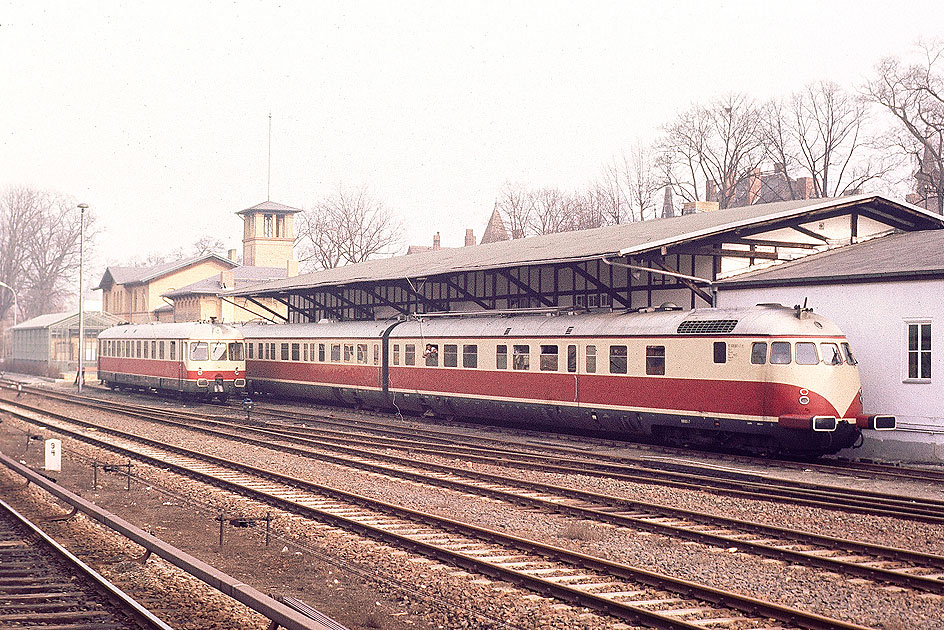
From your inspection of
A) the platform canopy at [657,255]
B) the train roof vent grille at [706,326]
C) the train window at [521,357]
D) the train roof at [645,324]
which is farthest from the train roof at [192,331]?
the train roof vent grille at [706,326]

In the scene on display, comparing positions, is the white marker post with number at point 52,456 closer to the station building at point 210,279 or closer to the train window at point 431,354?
the train window at point 431,354

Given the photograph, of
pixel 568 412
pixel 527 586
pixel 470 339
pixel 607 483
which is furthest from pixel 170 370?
pixel 527 586

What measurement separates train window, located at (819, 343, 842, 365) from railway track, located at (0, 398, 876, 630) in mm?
10003

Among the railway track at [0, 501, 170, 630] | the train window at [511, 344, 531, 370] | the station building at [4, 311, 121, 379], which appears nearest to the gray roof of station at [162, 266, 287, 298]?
the station building at [4, 311, 121, 379]

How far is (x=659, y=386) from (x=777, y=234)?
815 cm

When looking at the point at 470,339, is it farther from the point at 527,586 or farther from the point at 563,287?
the point at 527,586

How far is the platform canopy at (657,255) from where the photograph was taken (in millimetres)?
25250

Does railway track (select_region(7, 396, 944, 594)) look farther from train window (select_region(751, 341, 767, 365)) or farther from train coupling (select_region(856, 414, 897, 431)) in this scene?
train coupling (select_region(856, 414, 897, 431))

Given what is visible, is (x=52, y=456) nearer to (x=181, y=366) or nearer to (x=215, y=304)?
(x=181, y=366)

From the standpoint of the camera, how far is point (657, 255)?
25703 mm

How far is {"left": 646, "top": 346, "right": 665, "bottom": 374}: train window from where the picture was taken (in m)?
21.6

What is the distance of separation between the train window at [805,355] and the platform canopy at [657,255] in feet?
15.6

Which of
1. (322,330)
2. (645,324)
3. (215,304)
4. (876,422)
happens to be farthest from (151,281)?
(876,422)

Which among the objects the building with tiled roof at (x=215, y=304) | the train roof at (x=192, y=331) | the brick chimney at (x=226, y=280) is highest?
the brick chimney at (x=226, y=280)
